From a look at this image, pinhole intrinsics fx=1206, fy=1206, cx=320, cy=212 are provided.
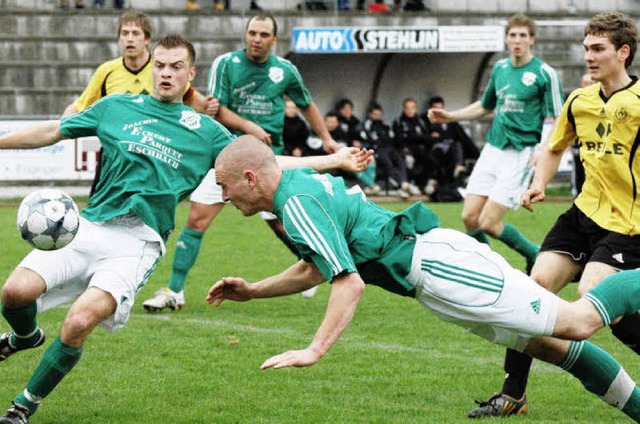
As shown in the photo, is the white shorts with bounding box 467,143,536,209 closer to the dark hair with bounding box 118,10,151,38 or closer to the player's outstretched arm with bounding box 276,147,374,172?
the dark hair with bounding box 118,10,151,38

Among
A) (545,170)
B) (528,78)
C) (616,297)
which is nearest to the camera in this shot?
(616,297)

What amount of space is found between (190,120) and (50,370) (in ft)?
5.26

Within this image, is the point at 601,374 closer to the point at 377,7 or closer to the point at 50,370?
the point at 50,370

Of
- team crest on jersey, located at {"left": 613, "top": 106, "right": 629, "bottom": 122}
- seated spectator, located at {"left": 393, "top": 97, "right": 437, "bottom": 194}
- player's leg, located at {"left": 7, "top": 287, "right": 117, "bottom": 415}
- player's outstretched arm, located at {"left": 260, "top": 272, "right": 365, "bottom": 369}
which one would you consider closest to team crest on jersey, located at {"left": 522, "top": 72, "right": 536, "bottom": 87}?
team crest on jersey, located at {"left": 613, "top": 106, "right": 629, "bottom": 122}

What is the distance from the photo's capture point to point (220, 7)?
26984 millimetres

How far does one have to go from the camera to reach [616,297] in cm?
563

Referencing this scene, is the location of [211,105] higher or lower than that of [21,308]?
higher

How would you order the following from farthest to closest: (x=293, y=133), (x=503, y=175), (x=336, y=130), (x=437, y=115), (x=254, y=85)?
(x=336, y=130) < (x=293, y=133) < (x=503, y=175) < (x=254, y=85) < (x=437, y=115)

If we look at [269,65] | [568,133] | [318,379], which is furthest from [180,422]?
[269,65]

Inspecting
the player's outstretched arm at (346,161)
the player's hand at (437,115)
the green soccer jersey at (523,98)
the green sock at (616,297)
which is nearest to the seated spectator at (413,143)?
the green soccer jersey at (523,98)

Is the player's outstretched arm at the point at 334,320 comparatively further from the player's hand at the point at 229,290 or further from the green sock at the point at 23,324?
the green sock at the point at 23,324

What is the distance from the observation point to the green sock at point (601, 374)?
5.89 meters

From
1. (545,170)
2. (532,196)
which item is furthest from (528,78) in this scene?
(532,196)

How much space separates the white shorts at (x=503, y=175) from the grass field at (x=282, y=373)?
135 cm
